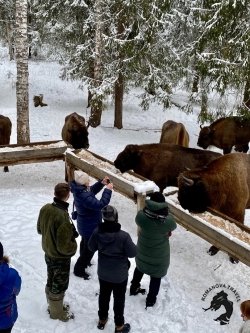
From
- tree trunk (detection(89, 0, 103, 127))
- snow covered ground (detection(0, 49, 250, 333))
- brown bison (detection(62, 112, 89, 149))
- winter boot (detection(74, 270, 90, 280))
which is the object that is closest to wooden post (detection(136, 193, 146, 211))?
snow covered ground (detection(0, 49, 250, 333))

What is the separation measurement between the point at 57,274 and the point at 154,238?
1.34 meters

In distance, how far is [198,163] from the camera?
30.2ft

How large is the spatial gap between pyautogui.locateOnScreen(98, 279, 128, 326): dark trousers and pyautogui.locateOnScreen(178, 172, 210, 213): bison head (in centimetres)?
238

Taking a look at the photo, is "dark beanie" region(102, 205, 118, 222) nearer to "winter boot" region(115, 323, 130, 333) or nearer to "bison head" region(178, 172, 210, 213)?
"winter boot" region(115, 323, 130, 333)

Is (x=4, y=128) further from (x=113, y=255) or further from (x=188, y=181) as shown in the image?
(x=113, y=255)

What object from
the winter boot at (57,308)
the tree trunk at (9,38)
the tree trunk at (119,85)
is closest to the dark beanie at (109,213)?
the winter boot at (57,308)

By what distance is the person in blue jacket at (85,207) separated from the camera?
5561 mm

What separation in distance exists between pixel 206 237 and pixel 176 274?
82cm

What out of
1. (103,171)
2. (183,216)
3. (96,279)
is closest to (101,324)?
(96,279)

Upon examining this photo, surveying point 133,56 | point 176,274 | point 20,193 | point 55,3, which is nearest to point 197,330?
point 176,274

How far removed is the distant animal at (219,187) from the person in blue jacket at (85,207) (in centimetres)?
161

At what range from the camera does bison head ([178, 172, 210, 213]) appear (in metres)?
6.75

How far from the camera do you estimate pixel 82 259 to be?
6.00 m

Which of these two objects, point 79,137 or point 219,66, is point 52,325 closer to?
point 79,137
